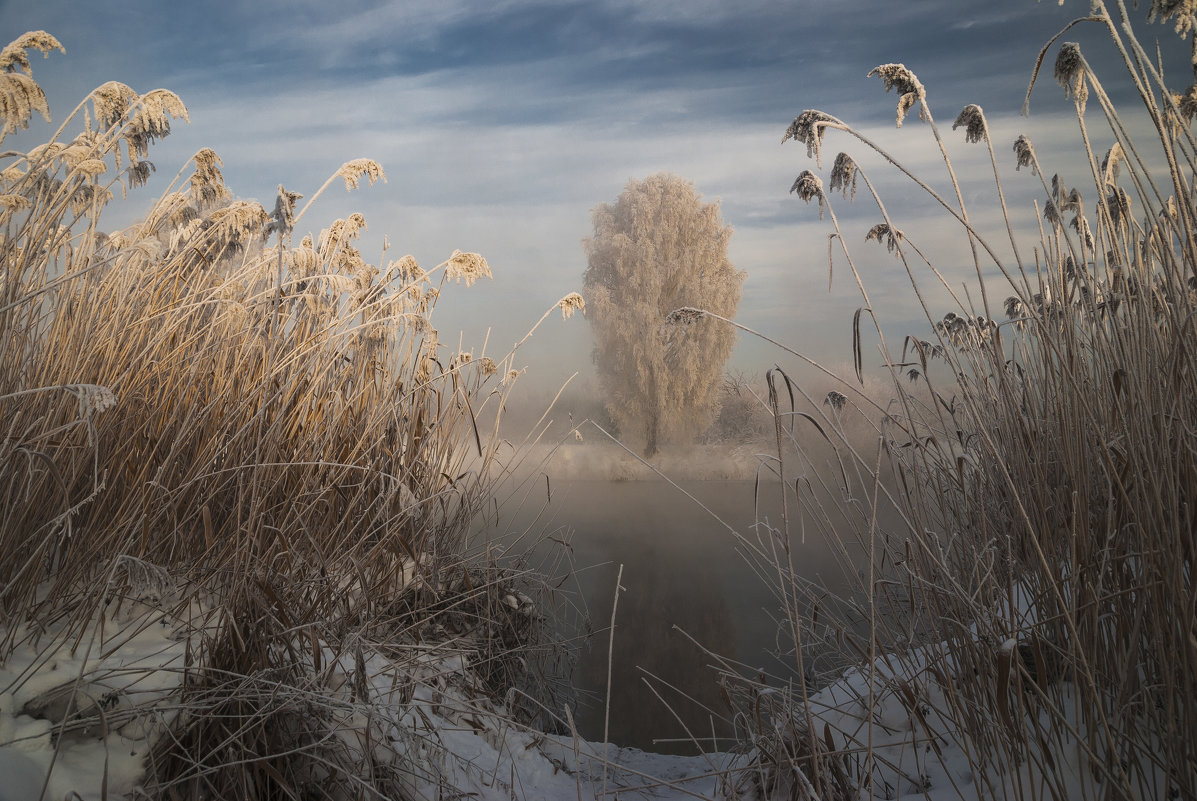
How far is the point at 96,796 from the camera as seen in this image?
1180 mm

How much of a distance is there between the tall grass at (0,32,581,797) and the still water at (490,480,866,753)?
52 centimetres

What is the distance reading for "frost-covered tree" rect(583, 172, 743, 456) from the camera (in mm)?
13930

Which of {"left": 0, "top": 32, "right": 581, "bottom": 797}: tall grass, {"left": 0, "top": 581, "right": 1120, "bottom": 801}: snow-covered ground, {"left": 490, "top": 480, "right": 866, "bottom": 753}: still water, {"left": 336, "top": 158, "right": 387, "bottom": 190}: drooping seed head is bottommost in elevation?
{"left": 490, "top": 480, "right": 866, "bottom": 753}: still water

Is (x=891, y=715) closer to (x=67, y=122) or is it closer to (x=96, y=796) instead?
(x=96, y=796)

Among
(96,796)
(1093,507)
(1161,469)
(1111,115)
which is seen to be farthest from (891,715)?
(96,796)

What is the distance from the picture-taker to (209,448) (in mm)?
1848

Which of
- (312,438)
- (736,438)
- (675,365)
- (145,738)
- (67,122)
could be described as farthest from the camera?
(736,438)

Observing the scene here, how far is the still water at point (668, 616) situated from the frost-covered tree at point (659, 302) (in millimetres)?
6380

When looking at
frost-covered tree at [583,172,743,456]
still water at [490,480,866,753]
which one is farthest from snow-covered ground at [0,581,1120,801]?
frost-covered tree at [583,172,743,456]

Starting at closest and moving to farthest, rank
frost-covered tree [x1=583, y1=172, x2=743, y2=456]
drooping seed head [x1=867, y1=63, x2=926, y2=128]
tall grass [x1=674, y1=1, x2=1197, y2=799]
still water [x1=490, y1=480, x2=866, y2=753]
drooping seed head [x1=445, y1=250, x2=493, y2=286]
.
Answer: tall grass [x1=674, y1=1, x2=1197, y2=799] < drooping seed head [x1=867, y1=63, x2=926, y2=128] < drooping seed head [x1=445, y1=250, x2=493, y2=286] < still water [x1=490, y1=480, x2=866, y2=753] < frost-covered tree [x1=583, y1=172, x2=743, y2=456]

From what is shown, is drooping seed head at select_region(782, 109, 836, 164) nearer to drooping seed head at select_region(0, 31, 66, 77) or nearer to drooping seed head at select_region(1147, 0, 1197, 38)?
drooping seed head at select_region(1147, 0, 1197, 38)

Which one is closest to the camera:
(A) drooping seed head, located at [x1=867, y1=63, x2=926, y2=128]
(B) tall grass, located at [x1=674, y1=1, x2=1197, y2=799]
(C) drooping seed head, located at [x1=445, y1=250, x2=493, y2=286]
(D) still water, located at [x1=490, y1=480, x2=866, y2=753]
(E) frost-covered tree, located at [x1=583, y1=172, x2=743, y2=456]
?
(B) tall grass, located at [x1=674, y1=1, x2=1197, y2=799]

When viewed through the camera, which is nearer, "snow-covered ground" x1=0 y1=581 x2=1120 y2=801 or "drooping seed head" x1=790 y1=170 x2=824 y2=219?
"snow-covered ground" x1=0 y1=581 x2=1120 y2=801

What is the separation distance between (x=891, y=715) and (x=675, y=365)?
40.1ft
